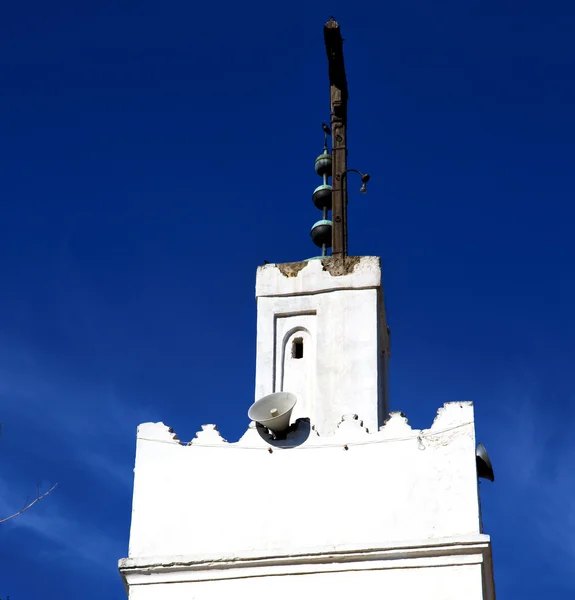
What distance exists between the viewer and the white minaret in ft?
58.3

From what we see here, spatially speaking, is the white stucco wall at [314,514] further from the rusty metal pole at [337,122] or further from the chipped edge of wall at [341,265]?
the rusty metal pole at [337,122]

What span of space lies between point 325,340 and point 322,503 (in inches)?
104

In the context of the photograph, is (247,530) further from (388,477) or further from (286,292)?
(286,292)

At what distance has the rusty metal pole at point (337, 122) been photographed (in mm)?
21688

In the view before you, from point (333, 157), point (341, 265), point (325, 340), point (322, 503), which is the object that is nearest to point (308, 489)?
point (322, 503)

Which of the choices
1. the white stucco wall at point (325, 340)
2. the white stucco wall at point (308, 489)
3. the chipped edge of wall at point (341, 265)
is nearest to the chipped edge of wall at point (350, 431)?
the white stucco wall at point (308, 489)

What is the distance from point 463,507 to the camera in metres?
17.9

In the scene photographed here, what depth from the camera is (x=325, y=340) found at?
20.1 meters

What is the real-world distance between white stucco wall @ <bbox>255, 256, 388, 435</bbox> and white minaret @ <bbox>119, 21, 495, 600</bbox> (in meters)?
0.03

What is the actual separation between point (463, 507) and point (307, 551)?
6.57 ft

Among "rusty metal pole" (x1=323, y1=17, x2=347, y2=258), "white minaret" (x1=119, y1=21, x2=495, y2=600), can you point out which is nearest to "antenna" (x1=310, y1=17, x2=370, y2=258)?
"rusty metal pole" (x1=323, y1=17, x2=347, y2=258)

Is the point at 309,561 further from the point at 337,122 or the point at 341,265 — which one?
the point at 337,122

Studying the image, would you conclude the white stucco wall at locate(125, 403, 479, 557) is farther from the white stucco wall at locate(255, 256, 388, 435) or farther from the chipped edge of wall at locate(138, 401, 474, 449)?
the white stucco wall at locate(255, 256, 388, 435)

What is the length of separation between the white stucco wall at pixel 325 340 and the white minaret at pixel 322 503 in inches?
1.2
